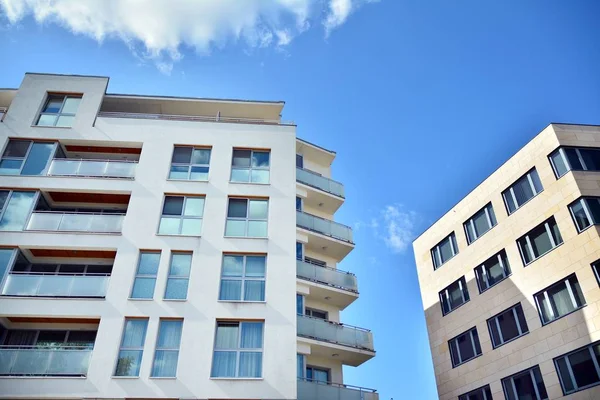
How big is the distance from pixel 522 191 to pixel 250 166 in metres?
12.3

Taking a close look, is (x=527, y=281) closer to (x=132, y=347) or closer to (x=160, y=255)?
(x=160, y=255)

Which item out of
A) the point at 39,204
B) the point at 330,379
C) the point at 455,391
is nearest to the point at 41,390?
the point at 39,204

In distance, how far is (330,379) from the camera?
22.1 meters

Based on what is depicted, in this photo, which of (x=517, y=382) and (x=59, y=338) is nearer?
(x=59, y=338)

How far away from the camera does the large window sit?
23250 mm

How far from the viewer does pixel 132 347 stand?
56.6 feet

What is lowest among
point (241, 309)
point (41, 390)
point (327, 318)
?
point (41, 390)

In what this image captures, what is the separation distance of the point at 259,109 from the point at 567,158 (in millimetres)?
14551

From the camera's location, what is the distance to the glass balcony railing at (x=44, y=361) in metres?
16.6

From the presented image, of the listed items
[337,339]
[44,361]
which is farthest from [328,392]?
[44,361]

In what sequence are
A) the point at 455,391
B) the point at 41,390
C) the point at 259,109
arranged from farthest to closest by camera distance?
1. the point at 259,109
2. the point at 455,391
3. the point at 41,390

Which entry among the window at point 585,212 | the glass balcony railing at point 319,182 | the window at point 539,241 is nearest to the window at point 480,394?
the window at point 539,241

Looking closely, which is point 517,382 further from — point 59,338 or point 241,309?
point 59,338

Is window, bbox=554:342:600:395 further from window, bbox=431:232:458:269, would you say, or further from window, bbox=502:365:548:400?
window, bbox=431:232:458:269
